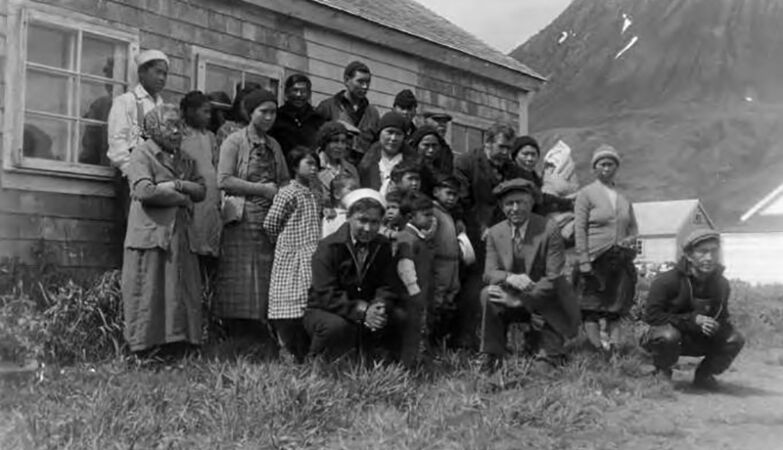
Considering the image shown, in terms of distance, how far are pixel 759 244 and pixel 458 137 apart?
102 ft

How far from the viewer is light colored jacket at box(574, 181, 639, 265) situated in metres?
7.10

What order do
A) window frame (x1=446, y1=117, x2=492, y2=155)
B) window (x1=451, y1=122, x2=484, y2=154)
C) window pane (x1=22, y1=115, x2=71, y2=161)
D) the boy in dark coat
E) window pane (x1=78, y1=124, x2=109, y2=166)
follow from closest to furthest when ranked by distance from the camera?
the boy in dark coat < window pane (x1=22, y1=115, x2=71, y2=161) < window pane (x1=78, y1=124, x2=109, y2=166) < window frame (x1=446, y1=117, x2=492, y2=155) < window (x1=451, y1=122, x2=484, y2=154)

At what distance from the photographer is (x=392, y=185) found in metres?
6.35

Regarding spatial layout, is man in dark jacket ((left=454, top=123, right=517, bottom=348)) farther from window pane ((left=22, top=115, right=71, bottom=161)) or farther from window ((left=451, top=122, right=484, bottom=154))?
window ((left=451, top=122, right=484, bottom=154))

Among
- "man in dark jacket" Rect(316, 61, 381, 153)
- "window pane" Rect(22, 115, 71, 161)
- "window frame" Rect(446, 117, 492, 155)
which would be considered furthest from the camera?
"window frame" Rect(446, 117, 492, 155)

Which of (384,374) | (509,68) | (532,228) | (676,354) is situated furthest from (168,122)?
(509,68)

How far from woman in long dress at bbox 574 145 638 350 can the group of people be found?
13 mm

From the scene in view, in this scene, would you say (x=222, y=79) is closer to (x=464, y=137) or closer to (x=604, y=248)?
(x=604, y=248)

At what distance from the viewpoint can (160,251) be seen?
17.7 feet

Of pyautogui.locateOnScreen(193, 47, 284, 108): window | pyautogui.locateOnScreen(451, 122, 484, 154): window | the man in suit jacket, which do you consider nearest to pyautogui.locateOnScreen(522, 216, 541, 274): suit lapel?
the man in suit jacket

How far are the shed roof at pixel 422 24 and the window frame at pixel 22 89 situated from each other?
3.04m

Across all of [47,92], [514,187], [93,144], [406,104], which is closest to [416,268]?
[514,187]

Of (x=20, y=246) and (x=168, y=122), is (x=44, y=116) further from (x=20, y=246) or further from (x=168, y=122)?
(x=168, y=122)

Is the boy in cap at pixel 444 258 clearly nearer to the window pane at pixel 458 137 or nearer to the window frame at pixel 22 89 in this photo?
the window frame at pixel 22 89
